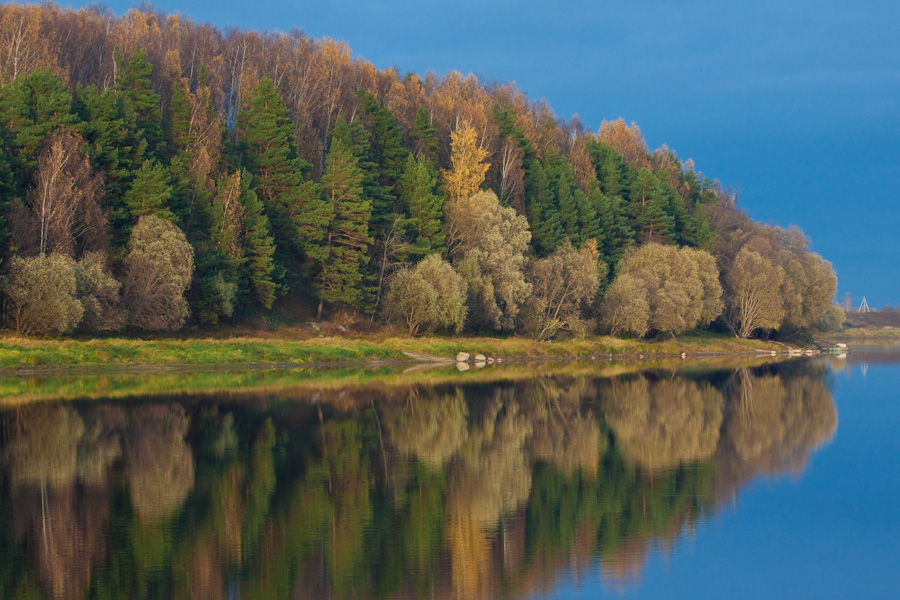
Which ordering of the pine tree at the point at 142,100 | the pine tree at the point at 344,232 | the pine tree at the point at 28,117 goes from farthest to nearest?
the pine tree at the point at 344,232
the pine tree at the point at 142,100
the pine tree at the point at 28,117

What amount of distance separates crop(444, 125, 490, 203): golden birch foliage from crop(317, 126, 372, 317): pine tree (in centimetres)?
1039

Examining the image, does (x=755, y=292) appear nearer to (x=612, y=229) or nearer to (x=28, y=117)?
(x=612, y=229)

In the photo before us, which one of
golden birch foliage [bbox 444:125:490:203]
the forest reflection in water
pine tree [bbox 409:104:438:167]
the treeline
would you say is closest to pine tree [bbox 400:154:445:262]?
the treeline

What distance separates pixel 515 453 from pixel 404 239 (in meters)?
54.6

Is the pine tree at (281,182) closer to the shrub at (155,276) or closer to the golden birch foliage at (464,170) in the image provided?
the golden birch foliage at (464,170)

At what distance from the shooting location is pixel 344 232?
242 feet

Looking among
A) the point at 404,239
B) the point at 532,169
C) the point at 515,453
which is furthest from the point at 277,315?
the point at 515,453

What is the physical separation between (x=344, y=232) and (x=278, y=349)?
1695cm

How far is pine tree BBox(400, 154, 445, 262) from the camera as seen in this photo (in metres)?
76.1

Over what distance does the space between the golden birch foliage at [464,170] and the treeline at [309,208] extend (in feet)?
0.66

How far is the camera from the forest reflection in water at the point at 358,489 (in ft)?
43.1

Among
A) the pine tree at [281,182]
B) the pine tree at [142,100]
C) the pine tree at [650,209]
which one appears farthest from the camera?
the pine tree at [650,209]

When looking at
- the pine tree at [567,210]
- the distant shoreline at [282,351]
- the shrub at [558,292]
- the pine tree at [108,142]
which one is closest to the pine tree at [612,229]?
the pine tree at [567,210]

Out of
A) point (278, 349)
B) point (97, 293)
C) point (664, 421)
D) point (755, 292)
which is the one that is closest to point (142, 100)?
point (97, 293)
